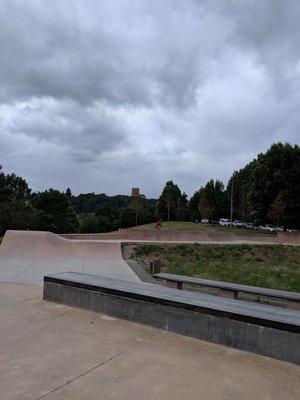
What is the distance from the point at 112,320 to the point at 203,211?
5555 cm

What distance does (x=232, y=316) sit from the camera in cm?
435

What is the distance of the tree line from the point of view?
43562 mm

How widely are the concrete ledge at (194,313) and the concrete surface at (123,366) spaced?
122mm

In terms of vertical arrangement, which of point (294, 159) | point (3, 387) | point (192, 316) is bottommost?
point (3, 387)

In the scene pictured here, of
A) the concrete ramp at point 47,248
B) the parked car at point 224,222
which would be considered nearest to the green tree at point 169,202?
the parked car at point 224,222

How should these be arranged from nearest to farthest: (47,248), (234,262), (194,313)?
(194,313), (47,248), (234,262)

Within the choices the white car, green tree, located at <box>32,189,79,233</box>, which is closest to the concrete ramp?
green tree, located at <box>32,189,79,233</box>

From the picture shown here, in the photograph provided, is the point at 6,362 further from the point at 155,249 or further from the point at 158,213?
the point at 158,213

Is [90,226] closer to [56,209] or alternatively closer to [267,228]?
[56,209]

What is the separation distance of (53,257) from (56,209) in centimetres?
5214

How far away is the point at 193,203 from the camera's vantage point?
82.4 m

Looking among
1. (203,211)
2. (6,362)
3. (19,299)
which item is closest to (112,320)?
(6,362)

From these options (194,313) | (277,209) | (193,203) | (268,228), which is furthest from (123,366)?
(193,203)

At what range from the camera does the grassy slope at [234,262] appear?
13.6 m
